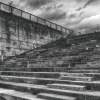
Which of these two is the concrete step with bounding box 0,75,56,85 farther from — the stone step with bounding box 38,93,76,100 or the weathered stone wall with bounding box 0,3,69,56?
the weathered stone wall with bounding box 0,3,69,56

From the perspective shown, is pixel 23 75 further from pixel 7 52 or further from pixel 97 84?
pixel 7 52

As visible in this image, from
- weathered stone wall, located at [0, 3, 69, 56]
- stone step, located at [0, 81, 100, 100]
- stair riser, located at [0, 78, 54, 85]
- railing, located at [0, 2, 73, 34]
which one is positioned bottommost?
stone step, located at [0, 81, 100, 100]

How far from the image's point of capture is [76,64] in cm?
970

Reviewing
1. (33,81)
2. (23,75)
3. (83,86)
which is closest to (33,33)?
(23,75)

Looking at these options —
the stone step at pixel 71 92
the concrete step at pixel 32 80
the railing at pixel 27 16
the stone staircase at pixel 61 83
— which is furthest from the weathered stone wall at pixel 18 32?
the stone step at pixel 71 92

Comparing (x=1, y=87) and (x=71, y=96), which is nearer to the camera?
(x=71, y=96)

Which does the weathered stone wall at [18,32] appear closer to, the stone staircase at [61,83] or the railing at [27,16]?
the railing at [27,16]

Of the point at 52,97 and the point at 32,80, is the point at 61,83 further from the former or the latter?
the point at 32,80

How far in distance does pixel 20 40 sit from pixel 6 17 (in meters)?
2.74

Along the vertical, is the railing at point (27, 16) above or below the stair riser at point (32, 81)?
above

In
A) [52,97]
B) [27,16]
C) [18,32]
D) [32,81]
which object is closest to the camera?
[52,97]

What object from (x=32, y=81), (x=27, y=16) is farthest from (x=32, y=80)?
(x=27, y=16)

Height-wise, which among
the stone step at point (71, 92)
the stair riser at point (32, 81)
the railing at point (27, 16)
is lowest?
the stone step at point (71, 92)

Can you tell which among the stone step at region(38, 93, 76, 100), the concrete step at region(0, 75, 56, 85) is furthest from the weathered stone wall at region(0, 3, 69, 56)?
the stone step at region(38, 93, 76, 100)
